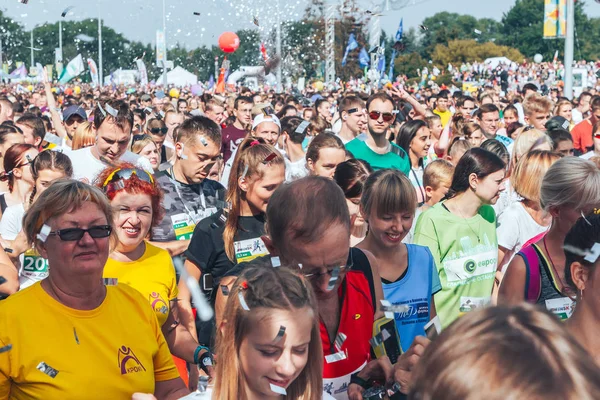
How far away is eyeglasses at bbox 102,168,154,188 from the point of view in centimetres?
432

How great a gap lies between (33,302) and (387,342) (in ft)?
4.28

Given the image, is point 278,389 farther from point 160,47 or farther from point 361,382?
point 160,47

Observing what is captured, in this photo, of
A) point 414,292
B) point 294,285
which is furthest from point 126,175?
point 294,285

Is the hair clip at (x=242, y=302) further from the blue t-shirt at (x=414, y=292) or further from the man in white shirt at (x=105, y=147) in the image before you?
the man in white shirt at (x=105, y=147)

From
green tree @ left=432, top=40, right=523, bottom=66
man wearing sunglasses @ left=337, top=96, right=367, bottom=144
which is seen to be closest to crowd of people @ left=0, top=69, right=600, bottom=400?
man wearing sunglasses @ left=337, top=96, right=367, bottom=144

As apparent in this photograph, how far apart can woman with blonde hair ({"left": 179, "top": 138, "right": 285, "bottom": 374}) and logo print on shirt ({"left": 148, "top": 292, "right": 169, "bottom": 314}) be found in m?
0.26

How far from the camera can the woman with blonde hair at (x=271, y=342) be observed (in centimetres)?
266

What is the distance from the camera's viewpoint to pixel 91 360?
298cm

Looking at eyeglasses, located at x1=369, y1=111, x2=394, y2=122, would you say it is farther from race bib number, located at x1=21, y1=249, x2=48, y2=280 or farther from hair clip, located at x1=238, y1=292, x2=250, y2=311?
hair clip, located at x1=238, y1=292, x2=250, y2=311

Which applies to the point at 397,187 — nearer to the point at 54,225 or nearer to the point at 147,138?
the point at 54,225

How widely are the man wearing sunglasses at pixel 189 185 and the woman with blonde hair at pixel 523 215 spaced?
190cm

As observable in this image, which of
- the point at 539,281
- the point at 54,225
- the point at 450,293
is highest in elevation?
the point at 54,225

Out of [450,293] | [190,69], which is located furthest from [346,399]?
[190,69]

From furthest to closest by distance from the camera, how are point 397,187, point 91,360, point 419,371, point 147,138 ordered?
point 147,138 → point 397,187 → point 91,360 → point 419,371
